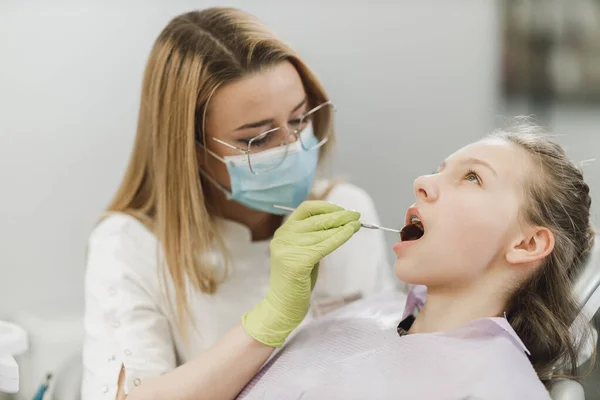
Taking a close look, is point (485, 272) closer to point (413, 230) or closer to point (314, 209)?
point (413, 230)

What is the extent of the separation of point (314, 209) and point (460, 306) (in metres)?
0.34

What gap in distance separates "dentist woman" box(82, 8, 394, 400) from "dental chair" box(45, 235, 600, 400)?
261mm

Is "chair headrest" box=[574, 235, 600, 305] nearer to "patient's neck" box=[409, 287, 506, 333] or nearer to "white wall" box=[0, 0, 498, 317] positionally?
"patient's neck" box=[409, 287, 506, 333]

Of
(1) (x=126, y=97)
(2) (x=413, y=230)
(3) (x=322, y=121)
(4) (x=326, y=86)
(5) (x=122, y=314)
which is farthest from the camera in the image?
(4) (x=326, y=86)

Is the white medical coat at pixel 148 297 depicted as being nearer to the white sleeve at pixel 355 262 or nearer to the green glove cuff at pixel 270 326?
the white sleeve at pixel 355 262

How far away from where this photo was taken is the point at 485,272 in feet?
4.19

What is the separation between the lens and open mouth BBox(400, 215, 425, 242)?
4.39ft

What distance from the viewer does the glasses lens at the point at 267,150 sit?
61.3 inches

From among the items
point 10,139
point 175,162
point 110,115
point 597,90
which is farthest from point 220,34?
point 597,90

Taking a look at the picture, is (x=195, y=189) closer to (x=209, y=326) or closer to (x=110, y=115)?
(x=209, y=326)

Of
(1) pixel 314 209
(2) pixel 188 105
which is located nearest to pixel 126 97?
(2) pixel 188 105

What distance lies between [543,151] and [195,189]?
753mm

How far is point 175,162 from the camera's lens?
159 centimetres

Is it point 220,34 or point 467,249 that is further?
point 220,34
